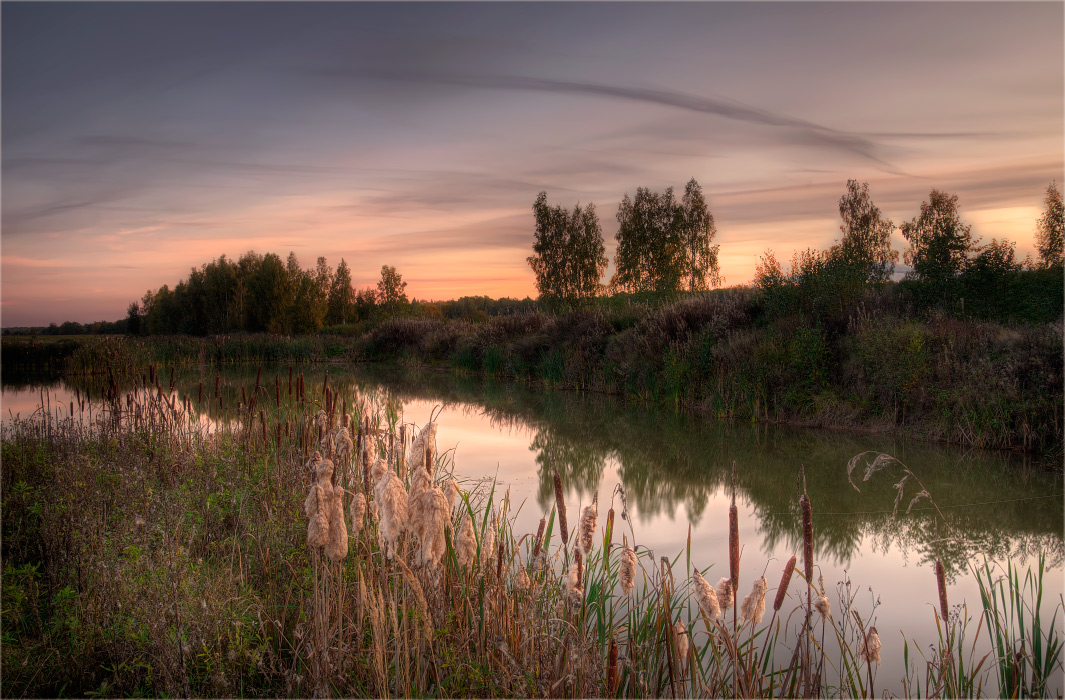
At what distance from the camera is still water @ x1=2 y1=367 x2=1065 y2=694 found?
198 inches

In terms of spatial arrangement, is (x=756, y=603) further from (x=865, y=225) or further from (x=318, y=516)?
(x=865, y=225)

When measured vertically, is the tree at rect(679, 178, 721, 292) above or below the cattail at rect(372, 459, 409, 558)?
above

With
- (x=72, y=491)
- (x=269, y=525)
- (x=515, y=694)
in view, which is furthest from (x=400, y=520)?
(x=72, y=491)

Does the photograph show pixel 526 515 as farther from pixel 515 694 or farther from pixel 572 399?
pixel 572 399

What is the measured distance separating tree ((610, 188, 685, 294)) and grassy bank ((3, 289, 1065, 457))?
17.4 metres

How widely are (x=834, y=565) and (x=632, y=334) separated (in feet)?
45.0

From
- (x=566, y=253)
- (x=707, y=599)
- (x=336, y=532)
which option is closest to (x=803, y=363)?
(x=707, y=599)

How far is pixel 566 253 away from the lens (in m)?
39.0

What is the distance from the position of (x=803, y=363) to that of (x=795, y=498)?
6.45 metres

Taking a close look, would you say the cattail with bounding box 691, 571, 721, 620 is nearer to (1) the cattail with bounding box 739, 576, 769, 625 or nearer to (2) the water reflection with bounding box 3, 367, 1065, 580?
(1) the cattail with bounding box 739, 576, 769, 625

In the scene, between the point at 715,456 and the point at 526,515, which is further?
the point at 715,456

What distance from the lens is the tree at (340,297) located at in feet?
201

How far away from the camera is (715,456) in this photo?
1040 cm

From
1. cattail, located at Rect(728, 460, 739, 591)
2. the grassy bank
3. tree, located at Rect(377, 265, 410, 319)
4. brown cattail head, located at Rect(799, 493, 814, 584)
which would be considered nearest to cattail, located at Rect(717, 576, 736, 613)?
cattail, located at Rect(728, 460, 739, 591)
